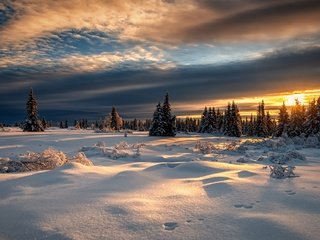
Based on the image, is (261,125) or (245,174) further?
(261,125)

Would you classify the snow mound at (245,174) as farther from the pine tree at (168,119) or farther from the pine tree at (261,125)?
the pine tree at (261,125)

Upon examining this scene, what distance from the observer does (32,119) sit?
47250mm

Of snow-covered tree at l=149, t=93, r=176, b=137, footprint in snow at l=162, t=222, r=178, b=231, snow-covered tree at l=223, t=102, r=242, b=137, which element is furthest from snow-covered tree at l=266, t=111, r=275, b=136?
footprint in snow at l=162, t=222, r=178, b=231

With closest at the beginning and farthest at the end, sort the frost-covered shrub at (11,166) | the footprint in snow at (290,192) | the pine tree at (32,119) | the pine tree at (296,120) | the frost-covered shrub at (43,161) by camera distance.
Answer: the footprint in snow at (290,192), the frost-covered shrub at (11,166), the frost-covered shrub at (43,161), the pine tree at (32,119), the pine tree at (296,120)

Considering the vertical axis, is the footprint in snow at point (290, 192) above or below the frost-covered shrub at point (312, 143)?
above

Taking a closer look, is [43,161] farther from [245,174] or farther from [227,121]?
[227,121]

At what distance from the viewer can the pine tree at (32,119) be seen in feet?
152

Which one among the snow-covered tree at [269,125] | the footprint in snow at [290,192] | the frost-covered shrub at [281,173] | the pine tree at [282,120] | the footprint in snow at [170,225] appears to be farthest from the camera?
the snow-covered tree at [269,125]

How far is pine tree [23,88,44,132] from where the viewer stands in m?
46.3

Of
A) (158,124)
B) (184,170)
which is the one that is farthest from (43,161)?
(158,124)

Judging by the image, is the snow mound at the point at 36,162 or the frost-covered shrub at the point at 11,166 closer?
the frost-covered shrub at the point at 11,166

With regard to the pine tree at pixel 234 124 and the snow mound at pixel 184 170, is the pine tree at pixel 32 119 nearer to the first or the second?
the pine tree at pixel 234 124

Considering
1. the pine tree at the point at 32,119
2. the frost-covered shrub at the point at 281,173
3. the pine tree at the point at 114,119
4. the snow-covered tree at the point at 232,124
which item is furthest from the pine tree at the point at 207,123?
the frost-covered shrub at the point at 281,173

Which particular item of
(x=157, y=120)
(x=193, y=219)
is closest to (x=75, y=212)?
(x=193, y=219)
